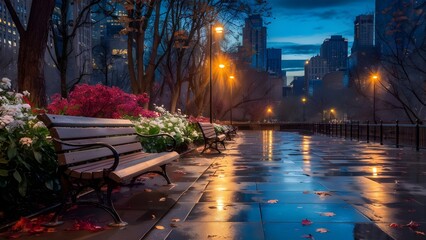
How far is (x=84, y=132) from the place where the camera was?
6.39 meters

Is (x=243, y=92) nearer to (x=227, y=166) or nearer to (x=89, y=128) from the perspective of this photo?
(x=227, y=166)

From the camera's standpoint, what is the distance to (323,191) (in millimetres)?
7992

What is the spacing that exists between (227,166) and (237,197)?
16.6 ft

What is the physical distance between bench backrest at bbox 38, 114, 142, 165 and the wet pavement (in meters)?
0.72

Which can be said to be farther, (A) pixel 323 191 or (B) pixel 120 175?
(A) pixel 323 191

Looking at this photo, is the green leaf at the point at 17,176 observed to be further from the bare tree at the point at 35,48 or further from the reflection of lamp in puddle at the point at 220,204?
the bare tree at the point at 35,48

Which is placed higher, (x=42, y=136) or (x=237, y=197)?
(x=42, y=136)

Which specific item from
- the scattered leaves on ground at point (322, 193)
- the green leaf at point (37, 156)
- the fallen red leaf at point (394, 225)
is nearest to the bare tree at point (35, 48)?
the green leaf at point (37, 156)

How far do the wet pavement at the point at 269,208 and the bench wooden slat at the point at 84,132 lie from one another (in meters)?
0.94

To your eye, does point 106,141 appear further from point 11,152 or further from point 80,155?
point 11,152

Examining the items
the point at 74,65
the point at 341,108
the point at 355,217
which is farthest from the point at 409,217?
the point at 341,108

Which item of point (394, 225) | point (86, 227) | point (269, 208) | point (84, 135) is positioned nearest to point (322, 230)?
point (394, 225)

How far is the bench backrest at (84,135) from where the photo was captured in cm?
550

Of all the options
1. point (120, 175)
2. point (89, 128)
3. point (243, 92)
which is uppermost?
point (243, 92)
